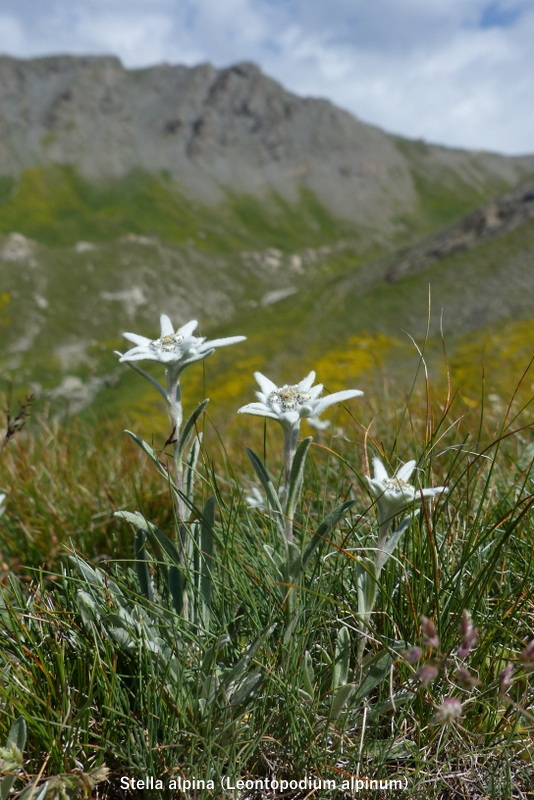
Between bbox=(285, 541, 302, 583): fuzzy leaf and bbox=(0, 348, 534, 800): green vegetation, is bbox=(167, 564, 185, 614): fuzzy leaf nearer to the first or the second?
bbox=(0, 348, 534, 800): green vegetation

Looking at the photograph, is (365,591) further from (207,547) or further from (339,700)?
(207,547)

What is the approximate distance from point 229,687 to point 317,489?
1303 mm

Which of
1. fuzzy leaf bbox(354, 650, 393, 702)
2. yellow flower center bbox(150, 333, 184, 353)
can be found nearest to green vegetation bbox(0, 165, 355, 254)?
yellow flower center bbox(150, 333, 184, 353)

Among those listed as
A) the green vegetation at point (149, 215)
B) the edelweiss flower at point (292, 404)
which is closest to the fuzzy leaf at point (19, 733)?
the edelweiss flower at point (292, 404)

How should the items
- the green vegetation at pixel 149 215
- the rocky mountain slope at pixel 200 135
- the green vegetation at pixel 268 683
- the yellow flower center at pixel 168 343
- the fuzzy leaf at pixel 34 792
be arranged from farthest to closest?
1. the rocky mountain slope at pixel 200 135
2. the green vegetation at pixel 149 215
3. the yellow flower center at pixel 168 343
4. the green vegetation at pixel 268 683
5. the fuzzy leaf at pixel 34 792

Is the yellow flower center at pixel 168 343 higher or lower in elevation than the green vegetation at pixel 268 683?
higher

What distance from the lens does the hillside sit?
1547 cm

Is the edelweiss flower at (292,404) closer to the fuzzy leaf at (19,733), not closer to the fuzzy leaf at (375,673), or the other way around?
the fuzzy leaf at (375,673)

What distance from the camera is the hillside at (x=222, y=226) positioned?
1547 centimetres

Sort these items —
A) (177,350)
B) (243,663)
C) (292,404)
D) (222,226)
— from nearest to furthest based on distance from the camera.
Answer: (243,663), (292,404), (177,350), (222,226)

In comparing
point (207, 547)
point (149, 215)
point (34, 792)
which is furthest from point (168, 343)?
point (149, 215)

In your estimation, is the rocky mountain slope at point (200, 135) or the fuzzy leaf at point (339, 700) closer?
the fuzzy leaf at point (339, 700)

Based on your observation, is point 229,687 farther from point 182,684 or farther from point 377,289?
point 377,289

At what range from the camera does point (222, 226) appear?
138 m
